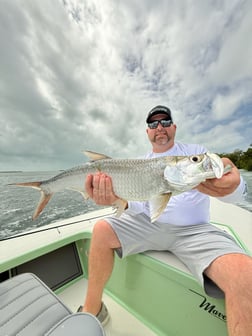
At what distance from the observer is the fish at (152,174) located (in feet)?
3.78

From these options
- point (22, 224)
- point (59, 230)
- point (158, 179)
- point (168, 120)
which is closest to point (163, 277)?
point (158, 179)

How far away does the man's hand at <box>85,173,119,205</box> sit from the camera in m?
1.46

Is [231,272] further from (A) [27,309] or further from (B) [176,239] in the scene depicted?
(A) [27,309]

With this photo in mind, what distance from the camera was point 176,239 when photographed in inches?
57.2

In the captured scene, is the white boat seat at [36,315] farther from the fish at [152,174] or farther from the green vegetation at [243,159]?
the green vegetation at [243,159]

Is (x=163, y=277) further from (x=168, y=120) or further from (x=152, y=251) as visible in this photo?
(x=168, y=120)

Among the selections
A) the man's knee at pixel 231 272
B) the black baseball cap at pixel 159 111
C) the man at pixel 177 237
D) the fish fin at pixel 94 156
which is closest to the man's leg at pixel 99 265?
the man at pixel 177 237

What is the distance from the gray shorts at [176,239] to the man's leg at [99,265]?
7 cm

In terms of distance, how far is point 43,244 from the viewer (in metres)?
1.80

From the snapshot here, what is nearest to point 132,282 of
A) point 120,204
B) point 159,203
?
point 120,204

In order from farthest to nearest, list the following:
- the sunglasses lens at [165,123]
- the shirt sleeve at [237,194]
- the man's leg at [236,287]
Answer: the sunglasses lens at [165,123], the shirt sleeve at [237,194], the man's leg at [236,287]

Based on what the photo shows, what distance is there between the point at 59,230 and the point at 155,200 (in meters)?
1.42

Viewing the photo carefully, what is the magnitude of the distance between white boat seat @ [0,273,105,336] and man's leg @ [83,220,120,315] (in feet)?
1.60

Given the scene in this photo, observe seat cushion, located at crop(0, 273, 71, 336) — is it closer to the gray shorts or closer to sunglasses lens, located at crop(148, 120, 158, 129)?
the gray shorts
